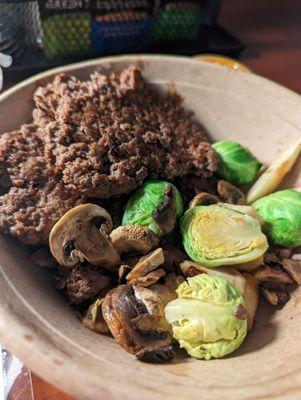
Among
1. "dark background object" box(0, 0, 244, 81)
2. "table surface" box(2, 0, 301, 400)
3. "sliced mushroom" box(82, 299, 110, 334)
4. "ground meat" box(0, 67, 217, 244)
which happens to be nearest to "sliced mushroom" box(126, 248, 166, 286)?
"sliced mushroom" box(82, 299, 110, 334)

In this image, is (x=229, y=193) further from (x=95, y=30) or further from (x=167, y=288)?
(x=95, y=30)

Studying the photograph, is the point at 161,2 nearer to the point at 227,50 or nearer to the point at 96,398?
the point at 227,50

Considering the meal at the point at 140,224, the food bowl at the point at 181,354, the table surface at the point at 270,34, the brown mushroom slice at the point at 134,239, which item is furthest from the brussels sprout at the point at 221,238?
the table surface at the point at 270,34

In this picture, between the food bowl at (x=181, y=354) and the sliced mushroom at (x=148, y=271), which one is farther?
the sliced mushroom at (x=148, y=271)

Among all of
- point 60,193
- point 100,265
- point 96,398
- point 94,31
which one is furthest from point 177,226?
point 94,31

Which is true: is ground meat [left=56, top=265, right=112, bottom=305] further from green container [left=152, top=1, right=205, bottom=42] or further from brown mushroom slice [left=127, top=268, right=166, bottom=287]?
green container [left=152, top=1, right=205, bottom=42]

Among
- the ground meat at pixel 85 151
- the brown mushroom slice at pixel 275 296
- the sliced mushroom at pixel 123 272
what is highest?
the ground meat at pixel 85 151

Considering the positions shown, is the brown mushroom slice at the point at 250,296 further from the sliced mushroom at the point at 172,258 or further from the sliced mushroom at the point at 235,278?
the sliced mushroom at the point at 172,258

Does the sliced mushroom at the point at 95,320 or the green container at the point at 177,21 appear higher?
the green container at the point at 177,21
